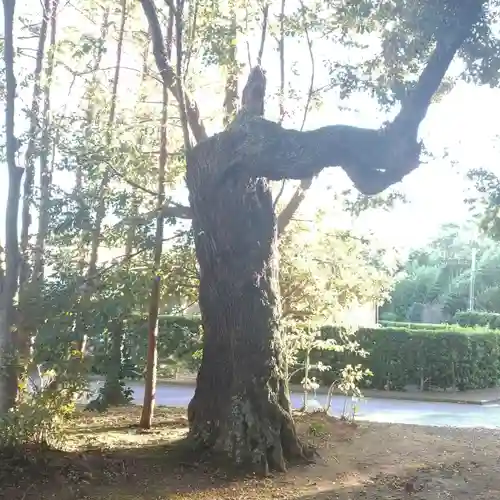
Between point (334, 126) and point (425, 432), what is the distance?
220 inches

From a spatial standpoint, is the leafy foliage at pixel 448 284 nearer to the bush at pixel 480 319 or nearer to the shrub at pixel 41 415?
the bush at pixel 480 319

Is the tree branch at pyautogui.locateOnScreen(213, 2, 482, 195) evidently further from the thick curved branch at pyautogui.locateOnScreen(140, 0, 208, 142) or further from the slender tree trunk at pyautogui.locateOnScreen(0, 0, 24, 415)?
the slender tree trunk at pyautogui.locateOnScreen(0, 0, 24, 415)

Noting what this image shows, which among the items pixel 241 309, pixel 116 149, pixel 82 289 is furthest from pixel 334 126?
pixel 82 289

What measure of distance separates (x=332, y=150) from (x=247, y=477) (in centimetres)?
350

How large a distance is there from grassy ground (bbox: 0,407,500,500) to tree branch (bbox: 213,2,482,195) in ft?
10.2

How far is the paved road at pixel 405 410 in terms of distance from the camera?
13.9m

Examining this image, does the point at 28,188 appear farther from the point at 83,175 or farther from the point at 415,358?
the point at 415,358

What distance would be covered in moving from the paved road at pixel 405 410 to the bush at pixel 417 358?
1543 mm

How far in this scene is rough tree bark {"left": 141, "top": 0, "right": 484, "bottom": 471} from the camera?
768 centimetres

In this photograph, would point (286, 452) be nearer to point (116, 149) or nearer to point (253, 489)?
point (253, 489)

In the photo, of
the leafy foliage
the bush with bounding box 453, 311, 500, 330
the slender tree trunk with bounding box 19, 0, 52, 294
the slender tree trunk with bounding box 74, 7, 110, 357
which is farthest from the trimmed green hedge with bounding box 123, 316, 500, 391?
the leafy foliage

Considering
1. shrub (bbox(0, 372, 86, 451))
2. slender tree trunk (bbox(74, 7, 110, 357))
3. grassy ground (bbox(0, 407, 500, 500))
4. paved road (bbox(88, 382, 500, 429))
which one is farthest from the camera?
paved road (bbox(88, 382, 500, 429))

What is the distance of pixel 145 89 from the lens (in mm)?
10883

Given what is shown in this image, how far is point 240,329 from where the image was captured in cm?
801
